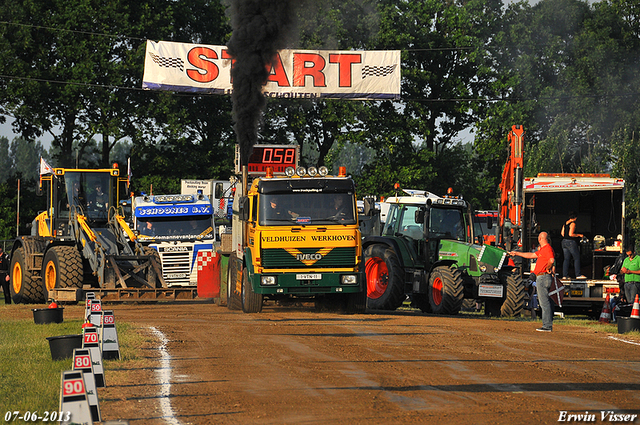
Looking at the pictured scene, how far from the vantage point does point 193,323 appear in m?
18.0

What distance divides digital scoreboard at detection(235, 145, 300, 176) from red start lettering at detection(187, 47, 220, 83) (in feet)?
43.6

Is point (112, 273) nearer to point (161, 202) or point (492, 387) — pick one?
point (161, 202)

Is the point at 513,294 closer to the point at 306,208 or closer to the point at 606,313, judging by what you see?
the point at 606,313

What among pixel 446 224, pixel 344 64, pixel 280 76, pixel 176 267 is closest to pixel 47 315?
pixel 176 267

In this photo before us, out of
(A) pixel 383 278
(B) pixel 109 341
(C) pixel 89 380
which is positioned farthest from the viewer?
(A) pixel 383 278

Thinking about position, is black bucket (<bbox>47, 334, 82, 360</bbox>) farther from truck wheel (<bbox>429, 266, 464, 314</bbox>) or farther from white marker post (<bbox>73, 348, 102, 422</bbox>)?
truck wheel (<bbox>429, 266, 464, 314</bbox>)

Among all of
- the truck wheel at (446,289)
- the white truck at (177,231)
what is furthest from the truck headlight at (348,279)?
the white truck at (177,231)

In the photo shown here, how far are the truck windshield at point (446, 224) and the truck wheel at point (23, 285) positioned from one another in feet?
35.4

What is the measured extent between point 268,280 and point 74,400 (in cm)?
1208

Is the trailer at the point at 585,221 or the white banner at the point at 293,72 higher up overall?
the white banner at the point at 293,72

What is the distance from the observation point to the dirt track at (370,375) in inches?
345

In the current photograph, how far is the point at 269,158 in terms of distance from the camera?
2341 centimetres

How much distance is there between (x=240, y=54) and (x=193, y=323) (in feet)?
33.1

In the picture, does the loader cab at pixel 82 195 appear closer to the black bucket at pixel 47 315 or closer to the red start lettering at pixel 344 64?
the black bucket at pixel 47 315
